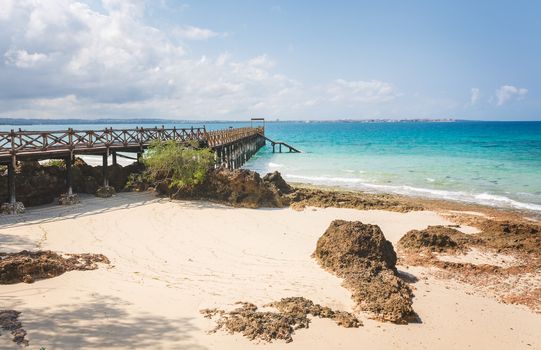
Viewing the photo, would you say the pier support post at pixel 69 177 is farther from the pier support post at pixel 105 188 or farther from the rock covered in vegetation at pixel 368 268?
the rock covered in vegetation at pixel 368 268

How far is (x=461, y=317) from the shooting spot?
8.55 m

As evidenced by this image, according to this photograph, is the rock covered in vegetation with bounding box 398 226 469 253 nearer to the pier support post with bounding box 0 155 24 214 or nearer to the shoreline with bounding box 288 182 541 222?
the shoreline with bounding box 288 182 541 222

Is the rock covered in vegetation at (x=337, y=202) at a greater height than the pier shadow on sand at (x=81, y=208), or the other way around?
the pier shadow on sand at (x=81, y=208)

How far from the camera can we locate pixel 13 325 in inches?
269

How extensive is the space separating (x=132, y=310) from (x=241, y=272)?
3.30m

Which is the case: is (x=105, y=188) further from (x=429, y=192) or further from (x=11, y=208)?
(x=429, y=192)

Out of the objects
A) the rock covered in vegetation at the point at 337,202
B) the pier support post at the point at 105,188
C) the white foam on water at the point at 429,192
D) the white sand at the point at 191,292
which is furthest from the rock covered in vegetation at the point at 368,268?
the white foam on water at the point at 429,192

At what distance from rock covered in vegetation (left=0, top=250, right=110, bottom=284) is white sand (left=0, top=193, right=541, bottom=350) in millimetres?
248

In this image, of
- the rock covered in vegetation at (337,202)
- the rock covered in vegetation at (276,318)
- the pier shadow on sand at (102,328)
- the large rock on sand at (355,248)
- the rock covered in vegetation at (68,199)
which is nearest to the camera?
the pier shadow on sand at (102,328)

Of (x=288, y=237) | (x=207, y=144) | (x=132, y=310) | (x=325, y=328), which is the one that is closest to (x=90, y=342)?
(x=132, y=310)

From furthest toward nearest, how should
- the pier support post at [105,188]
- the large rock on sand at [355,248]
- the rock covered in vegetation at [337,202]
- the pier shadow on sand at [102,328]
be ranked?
the pier support post at [105,188], the rock covered in vegetation at [337,202], the large rock on sand at [355,248], the pier shadow on sand at [102,328]

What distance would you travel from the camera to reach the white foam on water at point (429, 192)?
23.2 meters

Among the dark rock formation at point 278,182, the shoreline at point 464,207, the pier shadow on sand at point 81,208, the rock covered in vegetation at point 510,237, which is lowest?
the shoreline at point 464,207

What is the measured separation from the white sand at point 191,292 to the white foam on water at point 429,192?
1088cm
